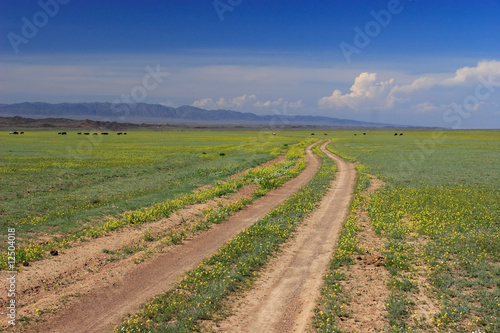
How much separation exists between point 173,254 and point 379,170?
99.9ft

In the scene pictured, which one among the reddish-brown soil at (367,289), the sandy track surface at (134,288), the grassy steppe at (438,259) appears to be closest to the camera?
the sandy track surface at (134,288)

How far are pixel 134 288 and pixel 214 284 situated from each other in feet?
7.31

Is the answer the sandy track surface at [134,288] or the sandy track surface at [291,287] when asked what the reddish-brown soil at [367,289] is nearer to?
the sandy track surface at [291,287]

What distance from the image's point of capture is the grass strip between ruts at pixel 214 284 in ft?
25.7

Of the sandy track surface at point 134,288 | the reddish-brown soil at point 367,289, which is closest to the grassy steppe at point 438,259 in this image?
the reddish-brown soil at point 367,289

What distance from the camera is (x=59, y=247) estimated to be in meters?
12.3

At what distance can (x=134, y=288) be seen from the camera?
377 inches

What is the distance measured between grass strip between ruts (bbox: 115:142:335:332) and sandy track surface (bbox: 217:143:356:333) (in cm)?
43

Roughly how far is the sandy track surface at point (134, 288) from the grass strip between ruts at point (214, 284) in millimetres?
445

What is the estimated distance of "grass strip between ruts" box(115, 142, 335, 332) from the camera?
25.7ft

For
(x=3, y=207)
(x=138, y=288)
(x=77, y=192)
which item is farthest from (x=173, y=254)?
(x=77, y=192)

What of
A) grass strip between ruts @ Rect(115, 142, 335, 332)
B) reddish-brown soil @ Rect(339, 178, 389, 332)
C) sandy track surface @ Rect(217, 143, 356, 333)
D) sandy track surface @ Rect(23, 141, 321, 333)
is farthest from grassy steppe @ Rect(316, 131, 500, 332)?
sandy track surface @ Rect(23, 141, 321, 333)

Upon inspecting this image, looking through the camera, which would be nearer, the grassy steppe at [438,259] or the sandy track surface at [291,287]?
the sandy track surface at [291,287]

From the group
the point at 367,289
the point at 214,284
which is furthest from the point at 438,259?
the point at 214,284
